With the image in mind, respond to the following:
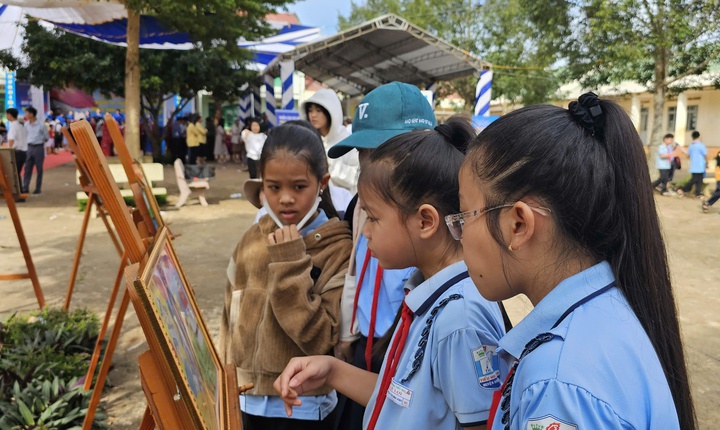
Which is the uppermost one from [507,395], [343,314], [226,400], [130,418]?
[507,395]

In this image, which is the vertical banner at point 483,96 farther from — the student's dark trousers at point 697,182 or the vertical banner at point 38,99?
the vertical banner at point 38,99

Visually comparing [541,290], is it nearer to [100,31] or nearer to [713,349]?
[713,349]

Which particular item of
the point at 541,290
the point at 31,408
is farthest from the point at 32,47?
the point at 541,290

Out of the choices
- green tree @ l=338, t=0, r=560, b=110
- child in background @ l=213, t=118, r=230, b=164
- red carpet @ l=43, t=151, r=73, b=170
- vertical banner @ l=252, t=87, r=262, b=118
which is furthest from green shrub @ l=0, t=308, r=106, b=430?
green tree @ l=338, t=0, r=560, b=110

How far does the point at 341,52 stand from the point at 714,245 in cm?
890

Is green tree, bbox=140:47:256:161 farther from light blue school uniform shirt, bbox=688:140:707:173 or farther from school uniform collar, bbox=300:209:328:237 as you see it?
school uniform collar, bbox=300:209:328:237

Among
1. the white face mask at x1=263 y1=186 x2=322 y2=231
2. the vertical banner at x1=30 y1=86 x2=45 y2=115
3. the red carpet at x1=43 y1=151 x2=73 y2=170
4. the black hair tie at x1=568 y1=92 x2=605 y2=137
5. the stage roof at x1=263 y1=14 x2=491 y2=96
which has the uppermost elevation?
the stage roof at x1=263 y1=14 x2=491 y2=96

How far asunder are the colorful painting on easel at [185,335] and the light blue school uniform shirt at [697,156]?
13131 mm

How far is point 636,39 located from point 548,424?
1407cm

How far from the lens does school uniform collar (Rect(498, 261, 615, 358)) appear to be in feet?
3.12

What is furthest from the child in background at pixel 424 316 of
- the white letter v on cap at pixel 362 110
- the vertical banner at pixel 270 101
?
the vertical banner at pixel 270 101

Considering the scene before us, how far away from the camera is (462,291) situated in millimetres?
1284

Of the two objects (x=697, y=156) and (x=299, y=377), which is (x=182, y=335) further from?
(x=697, y=156)

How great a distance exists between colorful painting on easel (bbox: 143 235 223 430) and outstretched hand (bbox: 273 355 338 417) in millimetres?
174
